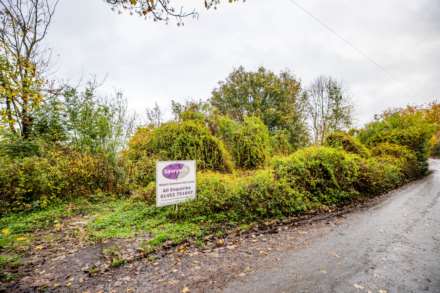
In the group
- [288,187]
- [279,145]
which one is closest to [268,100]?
[279,145]

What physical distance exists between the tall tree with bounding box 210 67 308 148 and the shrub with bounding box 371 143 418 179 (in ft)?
28.7

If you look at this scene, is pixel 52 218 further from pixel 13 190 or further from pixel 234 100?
pixel 234 100

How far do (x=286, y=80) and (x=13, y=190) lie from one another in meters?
21.8

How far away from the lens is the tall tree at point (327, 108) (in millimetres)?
19750

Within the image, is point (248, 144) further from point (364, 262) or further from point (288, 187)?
point (364, 262)

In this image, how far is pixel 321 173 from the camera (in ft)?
18.3

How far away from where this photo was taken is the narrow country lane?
7.29 ft

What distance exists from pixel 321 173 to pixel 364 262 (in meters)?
3.16

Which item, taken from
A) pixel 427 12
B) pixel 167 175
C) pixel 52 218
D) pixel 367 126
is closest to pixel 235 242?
pixel 167 175

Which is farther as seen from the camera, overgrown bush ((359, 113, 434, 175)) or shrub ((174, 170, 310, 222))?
overgrown bush ((359, 113, 434, 175))

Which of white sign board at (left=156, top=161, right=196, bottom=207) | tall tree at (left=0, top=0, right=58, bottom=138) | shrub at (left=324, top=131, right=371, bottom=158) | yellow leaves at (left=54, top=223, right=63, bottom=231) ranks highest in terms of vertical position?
tall tree at (left=0, top=0, right=58, bottom=138)

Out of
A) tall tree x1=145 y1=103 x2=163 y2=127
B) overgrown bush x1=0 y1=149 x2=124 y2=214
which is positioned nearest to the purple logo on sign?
overgrown bush x1=0 y1=149 x2=124 y2=214

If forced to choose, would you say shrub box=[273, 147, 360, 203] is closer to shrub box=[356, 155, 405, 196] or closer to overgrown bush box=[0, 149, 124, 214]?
shrub box=[356, 155, 405, 196]

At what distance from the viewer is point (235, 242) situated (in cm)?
351
